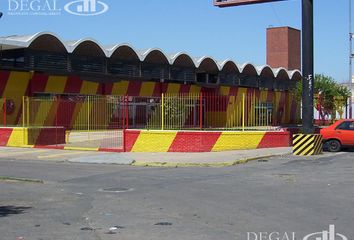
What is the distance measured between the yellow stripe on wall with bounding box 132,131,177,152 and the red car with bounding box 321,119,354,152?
6332 mm

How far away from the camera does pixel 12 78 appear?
34562 mm

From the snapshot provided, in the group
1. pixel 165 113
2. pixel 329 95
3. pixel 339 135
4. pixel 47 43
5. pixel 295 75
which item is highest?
pixel 47 43

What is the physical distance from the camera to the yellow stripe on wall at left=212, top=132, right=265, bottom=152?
22047 mm

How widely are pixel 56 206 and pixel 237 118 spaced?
551 inches

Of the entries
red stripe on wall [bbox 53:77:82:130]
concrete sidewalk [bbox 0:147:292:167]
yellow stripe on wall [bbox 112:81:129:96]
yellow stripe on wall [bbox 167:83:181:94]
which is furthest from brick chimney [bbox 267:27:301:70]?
concrete sidewalk [bbox 0:147:292:167]

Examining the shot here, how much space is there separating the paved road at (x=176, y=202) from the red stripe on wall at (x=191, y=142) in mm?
5111

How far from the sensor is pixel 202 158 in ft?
63.6

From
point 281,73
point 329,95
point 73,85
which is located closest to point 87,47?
point 73,85

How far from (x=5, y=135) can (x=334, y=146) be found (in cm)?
1529

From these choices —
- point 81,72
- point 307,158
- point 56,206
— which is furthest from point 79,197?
point 81,72

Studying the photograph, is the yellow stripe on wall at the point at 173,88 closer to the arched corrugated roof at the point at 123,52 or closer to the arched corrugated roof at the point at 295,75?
the arched corrugated roof at the point at 123,52

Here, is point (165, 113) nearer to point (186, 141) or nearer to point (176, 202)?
point (186, 141)

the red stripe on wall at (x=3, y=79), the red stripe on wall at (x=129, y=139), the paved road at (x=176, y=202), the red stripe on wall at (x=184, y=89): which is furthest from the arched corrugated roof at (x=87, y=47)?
the paved road at (x=176, y=202)
